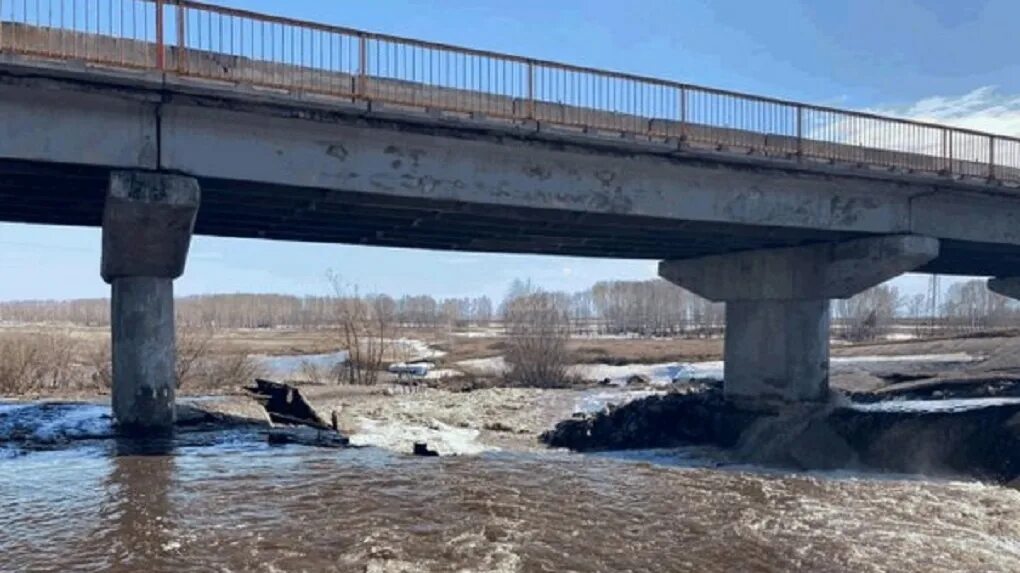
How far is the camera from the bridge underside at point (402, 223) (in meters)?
16.2

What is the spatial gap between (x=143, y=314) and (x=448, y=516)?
8859mm

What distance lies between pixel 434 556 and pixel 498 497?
3598mm

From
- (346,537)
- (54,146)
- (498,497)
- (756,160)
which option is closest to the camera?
(346,537)

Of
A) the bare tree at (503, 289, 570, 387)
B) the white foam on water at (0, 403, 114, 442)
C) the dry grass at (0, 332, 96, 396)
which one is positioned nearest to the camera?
the white foam on water at (0, 403, 114, 442)

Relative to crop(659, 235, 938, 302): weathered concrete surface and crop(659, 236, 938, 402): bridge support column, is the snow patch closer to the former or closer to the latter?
crop(659, 236, 938, 402): bridge support column

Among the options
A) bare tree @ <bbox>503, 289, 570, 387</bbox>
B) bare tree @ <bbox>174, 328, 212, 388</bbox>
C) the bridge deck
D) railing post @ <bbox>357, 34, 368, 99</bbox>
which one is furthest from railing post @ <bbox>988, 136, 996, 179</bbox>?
bare tree @ <bbox>174, 328, 212, 388</bbox>

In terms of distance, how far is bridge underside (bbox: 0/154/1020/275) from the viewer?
639 inches

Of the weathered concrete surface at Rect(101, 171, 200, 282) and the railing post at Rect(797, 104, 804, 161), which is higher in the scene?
the railing post at Rect(797, 104, 804, 161)

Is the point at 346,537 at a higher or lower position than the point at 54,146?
lower

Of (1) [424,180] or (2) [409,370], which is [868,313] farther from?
(1) [424,180]

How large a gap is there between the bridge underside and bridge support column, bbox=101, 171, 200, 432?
3.77 feet

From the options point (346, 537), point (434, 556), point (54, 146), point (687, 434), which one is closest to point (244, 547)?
point (346, 537)

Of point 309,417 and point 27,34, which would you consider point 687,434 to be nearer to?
point 309,417

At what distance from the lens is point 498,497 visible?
12828 millimetres
